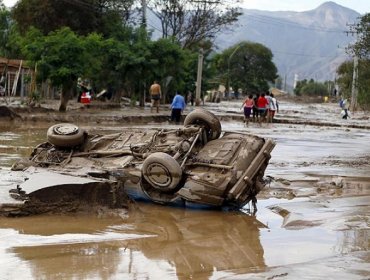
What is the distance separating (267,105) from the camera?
3391cm

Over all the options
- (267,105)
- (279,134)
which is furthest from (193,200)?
(267,105)

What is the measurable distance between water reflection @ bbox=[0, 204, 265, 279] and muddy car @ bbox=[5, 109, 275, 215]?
336 mm

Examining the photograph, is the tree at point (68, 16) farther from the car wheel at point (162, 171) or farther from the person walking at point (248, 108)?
the car wheel at point (162, 171)

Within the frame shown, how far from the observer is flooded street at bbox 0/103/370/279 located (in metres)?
6.52

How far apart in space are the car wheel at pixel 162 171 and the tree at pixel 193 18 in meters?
43.5

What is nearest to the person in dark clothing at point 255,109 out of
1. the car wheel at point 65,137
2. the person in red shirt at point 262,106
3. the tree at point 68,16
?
the person in red shirt at point 262,106

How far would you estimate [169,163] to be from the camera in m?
9.70

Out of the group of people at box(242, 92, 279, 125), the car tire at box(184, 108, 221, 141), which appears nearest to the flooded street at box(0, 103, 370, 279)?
the car tire at box(184, 108, 221, 141)

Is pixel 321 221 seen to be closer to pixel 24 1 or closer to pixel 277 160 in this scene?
pixel 277 160

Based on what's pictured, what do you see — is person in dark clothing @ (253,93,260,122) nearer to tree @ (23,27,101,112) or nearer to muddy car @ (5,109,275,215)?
tree @ (23,27,101,112)

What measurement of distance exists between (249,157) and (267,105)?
949 inches

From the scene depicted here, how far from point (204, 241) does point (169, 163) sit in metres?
1.89

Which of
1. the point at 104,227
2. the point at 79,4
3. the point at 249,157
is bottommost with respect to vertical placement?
the point at 104,227

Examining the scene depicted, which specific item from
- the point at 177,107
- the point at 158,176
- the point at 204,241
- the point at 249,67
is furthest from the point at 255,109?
the point at 249,67
